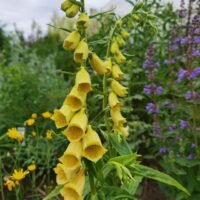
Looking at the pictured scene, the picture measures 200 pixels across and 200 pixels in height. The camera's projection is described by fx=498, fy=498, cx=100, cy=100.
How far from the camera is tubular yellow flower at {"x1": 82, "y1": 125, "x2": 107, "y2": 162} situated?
189cm

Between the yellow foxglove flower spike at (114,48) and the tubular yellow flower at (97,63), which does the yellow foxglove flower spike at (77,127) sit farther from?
the yellow foxglove flower spike at (114,48)

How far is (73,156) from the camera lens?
6.30 ft

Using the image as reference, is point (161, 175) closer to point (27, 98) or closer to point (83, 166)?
point (83, 166)

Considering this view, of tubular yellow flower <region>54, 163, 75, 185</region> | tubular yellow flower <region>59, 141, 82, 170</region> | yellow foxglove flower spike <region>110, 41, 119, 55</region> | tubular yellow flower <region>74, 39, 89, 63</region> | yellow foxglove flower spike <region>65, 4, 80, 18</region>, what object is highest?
yellow foxglove flower spike <region>65, 4, 80, 18</region>

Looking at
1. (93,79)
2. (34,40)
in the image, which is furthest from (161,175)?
(34,40)

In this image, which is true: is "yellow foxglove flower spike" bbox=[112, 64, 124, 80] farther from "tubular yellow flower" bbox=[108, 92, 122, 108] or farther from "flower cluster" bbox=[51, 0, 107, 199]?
"flower cluster" bbox=[51, 0, 107, 199]

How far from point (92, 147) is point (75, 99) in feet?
0.65

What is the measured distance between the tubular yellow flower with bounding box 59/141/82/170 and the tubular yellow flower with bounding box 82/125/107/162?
24mm

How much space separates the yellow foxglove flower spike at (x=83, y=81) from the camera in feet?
6.14

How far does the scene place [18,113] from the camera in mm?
4711

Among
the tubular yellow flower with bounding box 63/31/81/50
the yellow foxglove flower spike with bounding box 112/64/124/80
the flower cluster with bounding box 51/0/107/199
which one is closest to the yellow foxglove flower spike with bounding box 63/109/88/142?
the flower cluster with bounding box 51/0/107/199

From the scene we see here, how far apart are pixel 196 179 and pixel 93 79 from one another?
1.84 meters

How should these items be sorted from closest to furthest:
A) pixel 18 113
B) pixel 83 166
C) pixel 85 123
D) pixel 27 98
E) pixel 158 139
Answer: pixel 85 123
pixel 83 166
pixel 158 139
pixel 18 113
pixel 27 98

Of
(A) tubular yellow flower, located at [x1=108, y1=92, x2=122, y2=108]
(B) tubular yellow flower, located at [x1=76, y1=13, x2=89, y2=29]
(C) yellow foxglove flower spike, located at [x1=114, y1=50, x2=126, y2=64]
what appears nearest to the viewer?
(B) tubular yellow flower, located at [x1=76, y1=13, x2=89, y2=29]
